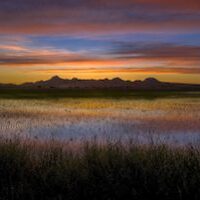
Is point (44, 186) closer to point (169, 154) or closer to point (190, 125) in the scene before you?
point (169, 154)

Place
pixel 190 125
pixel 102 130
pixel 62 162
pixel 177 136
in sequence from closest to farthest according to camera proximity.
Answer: pixel 62 162 < pixel 177 136 < pixel 102 130 < pixel 190 125

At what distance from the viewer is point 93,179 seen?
34.6 ft

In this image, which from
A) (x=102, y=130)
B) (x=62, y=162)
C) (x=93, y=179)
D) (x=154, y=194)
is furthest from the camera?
(x=102, y=130)

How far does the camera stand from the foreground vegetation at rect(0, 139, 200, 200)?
9875 millimetres

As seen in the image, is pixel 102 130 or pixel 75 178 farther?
pixel 102 130

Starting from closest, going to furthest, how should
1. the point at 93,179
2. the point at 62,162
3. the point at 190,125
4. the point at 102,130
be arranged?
1. the point at 93,179
2. the point at 62,162
3. the point at 102,130
4. the point at 190,125

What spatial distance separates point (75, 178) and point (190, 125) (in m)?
20.0

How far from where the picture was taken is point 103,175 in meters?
10.7

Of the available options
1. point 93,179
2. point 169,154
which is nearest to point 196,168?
point 169,154

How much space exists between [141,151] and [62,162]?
2274 millimetres

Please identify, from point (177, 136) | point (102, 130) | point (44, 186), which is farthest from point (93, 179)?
point (102, 130)

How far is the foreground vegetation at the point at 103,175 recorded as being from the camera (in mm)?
9875

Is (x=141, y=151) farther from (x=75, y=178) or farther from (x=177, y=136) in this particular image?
(x=177, y=136)

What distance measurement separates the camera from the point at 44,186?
10.3m
